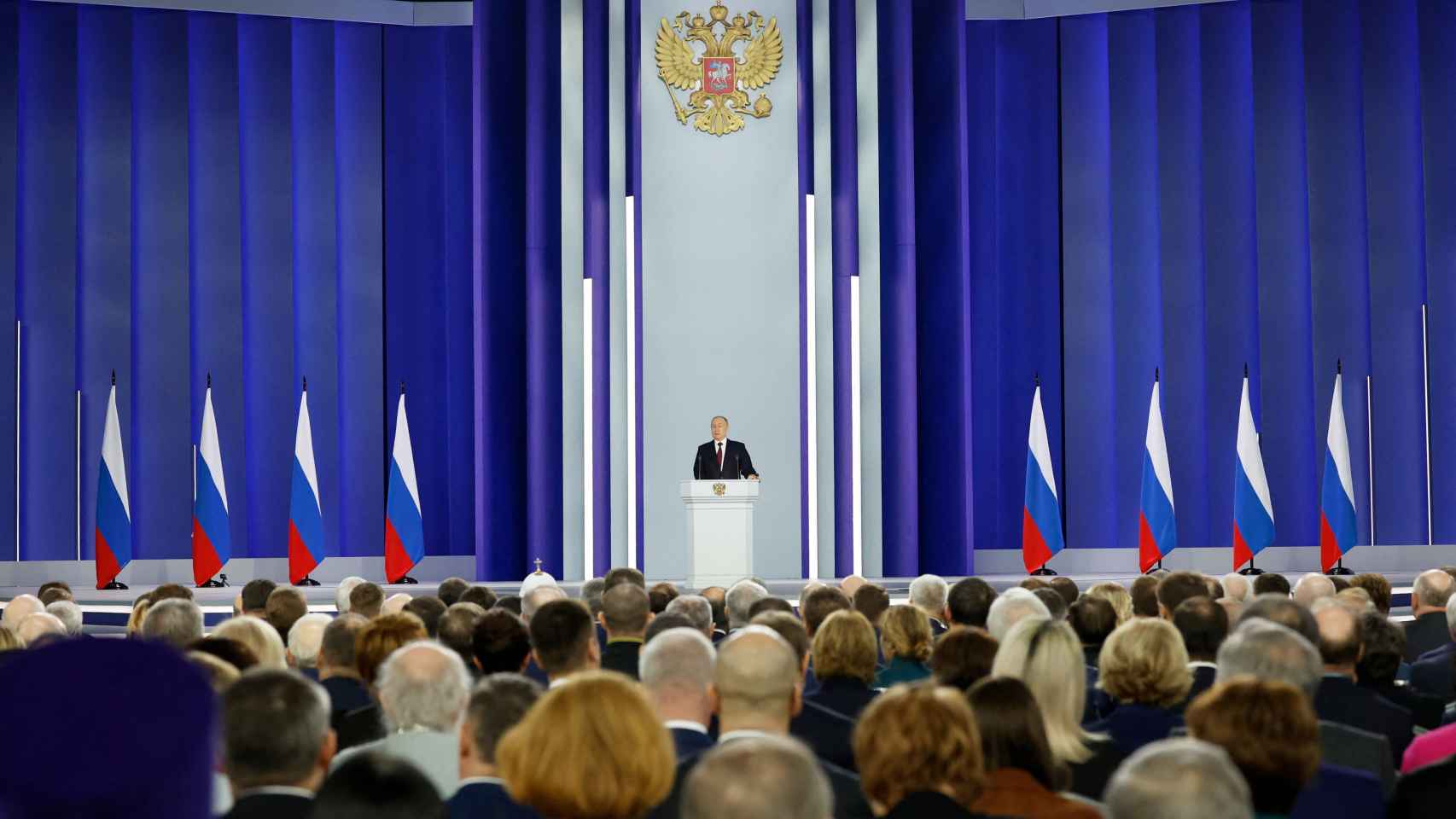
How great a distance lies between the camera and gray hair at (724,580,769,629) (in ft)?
20.0

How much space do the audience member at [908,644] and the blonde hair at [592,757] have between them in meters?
2.58

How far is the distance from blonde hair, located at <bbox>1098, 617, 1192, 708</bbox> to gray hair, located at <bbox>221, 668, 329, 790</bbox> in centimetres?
206

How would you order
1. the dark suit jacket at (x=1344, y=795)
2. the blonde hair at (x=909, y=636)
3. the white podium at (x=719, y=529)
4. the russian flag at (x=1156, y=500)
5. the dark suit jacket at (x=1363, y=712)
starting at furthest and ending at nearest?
1. the russian flag at (x=1156, y=500)
2. the white podium at (x=719, y=529)
3. the blonde hair at (x=909, y=636)
4. the dark suit jacket at (x=1363, y=712)
5. the dark suit jacket at (x=1344, y=795)

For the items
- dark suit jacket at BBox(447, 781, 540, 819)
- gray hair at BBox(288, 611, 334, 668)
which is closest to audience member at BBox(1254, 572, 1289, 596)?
gray hair at BBox(288, 611, 334, 668)

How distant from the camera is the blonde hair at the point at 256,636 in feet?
14.3

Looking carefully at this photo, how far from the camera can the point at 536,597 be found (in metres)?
5.70

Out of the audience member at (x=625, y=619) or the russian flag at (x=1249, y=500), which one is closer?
the audience member at (x=625, y=619)

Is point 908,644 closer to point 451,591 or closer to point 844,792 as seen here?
point 844,792

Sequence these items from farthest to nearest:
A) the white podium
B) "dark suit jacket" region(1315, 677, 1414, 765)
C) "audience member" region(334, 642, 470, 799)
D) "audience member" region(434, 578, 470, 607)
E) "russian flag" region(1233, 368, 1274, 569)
Answer: 1. "russian flag" region(1233, 368, 1274, 569)
2. the white podium
3. "audience member" region(434, 578, 470, 607)
4. "dark suit jacket" region(1315, 677, 1414, 765)
5. "audience member" region(334, 642, 470, 799)

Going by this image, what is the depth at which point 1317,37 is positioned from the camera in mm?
15711

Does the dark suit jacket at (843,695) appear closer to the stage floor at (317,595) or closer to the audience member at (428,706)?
the audience member at (428,706)

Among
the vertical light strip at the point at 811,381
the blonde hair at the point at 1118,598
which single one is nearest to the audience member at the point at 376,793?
the blonde hair at the point at 1118,598

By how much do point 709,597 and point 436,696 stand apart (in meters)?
3.69

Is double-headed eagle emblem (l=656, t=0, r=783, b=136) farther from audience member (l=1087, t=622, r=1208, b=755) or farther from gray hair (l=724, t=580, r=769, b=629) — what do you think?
audience member (l=1087, t=622, r=1208, b=755)
